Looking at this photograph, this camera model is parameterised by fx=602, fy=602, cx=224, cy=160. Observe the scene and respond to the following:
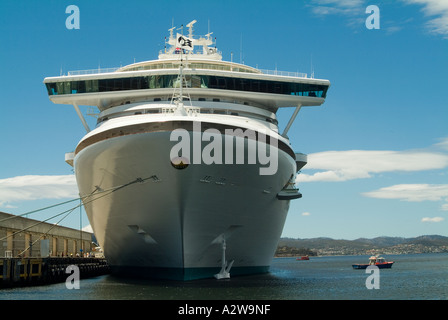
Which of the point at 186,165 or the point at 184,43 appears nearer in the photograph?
Result: the point at 186,165

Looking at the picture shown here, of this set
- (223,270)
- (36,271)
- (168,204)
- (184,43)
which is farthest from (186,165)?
(36,271)

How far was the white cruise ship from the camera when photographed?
27469mm

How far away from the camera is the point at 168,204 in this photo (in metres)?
27.8

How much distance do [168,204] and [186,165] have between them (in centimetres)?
211

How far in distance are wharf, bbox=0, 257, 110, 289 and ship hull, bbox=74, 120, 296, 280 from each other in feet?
18.7

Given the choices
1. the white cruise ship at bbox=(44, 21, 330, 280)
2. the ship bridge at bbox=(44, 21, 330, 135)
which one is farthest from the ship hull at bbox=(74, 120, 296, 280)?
the ship bridge at bbox=(44, 21, 330, 135)

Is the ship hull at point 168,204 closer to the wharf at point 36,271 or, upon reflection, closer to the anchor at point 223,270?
the anchor at point 223,270

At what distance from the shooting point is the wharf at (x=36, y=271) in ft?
109

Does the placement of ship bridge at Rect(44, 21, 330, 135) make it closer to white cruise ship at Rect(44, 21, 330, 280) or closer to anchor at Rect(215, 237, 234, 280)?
white cruise ship at Rect(44, 21, 330, 280)

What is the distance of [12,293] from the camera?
29266mm

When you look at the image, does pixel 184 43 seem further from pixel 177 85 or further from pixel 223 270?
pixel 223 270
